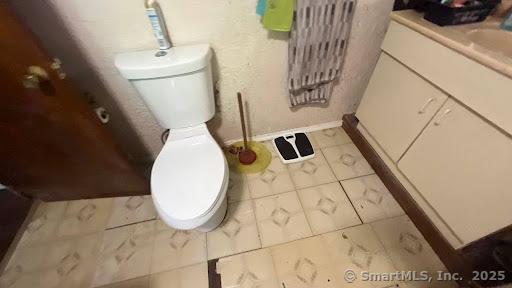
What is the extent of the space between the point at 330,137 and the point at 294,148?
29 centimetres

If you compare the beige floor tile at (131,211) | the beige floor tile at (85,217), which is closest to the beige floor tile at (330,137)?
the beige floor tile at (131,211)

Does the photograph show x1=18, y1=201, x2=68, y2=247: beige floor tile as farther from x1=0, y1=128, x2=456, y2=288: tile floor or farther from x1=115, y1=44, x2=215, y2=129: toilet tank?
x1=115, y1=44, x2=215, y2=129: toilet tank

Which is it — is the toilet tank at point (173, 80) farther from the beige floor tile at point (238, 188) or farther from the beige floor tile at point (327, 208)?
the beige floor tile at point (327, 208)

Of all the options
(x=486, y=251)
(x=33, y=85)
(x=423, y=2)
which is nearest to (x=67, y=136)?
(x=33, y=85)

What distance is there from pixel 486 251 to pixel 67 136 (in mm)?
1827

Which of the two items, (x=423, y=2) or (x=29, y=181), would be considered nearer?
(x=423, y=2)

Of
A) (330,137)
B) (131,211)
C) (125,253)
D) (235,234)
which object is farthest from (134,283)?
(330,137)

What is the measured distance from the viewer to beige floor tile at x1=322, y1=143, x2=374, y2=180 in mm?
1414

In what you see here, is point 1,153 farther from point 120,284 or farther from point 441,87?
point 441,87

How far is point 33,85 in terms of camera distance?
785 millimetres

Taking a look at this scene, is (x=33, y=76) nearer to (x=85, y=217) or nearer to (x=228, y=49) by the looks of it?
(x=228, y=49)

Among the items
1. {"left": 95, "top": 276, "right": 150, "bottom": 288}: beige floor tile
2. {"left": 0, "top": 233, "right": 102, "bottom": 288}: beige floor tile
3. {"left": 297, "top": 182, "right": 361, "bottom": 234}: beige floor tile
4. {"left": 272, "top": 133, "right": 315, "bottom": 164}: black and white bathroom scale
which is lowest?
{"left": 95, "top": 276, "right": 150, "bottom": 288}: beige floor tile

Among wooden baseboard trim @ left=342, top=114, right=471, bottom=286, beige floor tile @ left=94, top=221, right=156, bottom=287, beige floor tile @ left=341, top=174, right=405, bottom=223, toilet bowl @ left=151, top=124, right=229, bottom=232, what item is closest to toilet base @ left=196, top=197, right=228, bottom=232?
toilet bowl @ left=151, top=124, right=229, bottom=232

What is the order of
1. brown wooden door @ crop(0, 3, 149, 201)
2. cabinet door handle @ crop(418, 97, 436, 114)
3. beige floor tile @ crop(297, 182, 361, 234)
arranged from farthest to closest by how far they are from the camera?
beige floor tile @ crop(297, 182, 361, 234), cabinet door handle @ crop(418, 97, 436, 114), brown wooden door @ crop(0, 3, 149, 201)
